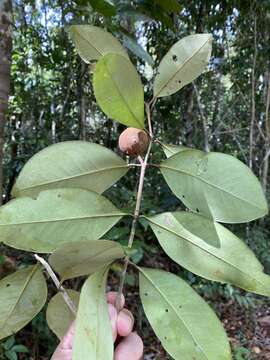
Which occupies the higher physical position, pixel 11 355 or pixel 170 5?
pixel 170 5

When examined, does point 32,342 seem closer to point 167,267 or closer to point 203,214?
point 167,267

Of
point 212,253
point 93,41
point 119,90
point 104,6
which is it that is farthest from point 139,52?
point 212,253

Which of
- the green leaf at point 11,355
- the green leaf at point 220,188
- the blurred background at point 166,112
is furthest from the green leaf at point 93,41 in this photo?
the blurred background at point 166,112

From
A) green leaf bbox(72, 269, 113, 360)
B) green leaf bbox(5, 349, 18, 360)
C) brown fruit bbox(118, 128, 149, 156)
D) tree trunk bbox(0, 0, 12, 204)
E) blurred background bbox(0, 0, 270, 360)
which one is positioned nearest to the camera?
green leaf bbox(72, 269, 113, 360)

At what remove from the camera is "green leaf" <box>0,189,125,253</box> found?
1.10 ft

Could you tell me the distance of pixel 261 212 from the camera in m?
0.34

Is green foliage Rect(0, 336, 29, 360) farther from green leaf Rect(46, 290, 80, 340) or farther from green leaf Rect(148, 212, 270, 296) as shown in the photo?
green leaf Rect(148, 212, 270, 296)

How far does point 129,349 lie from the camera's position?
36cm

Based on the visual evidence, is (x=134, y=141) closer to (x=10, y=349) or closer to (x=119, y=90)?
(x=119, y=90)

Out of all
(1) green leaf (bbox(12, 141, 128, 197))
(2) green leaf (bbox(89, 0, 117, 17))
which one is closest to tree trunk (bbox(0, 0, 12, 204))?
(2) green leaf (bbox(89, 0, 117, 17))

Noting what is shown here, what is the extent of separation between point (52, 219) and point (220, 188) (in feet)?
0.50

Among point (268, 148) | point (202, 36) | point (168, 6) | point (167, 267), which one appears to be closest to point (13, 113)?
point (167, 267)

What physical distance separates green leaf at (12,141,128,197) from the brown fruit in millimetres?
17

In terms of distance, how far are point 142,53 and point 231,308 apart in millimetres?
2041
